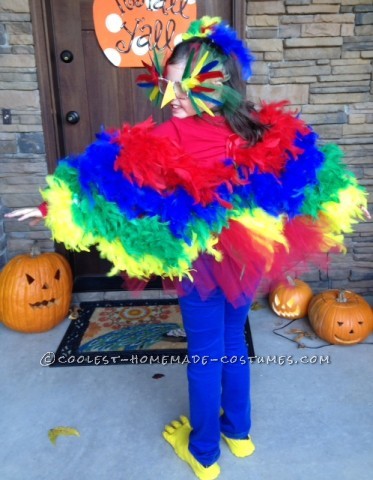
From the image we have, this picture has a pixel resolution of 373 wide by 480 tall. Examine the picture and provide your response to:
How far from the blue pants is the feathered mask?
0.63m

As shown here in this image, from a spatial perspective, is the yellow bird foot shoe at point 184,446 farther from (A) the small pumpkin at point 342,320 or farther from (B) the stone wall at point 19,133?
(B) the stone wall at point 19,133

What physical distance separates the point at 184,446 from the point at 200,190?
44.5 inches

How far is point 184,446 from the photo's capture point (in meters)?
1.92

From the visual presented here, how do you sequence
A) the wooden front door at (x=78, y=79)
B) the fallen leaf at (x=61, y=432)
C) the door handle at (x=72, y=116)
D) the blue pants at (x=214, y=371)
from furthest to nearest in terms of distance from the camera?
1. the door handle at (x=72, y=116)
2. the wooden front door at (x=78, y=79)
3. the fallen leaf at (x=61, y=432)
4. the blue pants at (x=214, y=371)

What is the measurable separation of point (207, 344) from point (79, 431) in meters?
0.85

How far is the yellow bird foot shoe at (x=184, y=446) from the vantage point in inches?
71.1

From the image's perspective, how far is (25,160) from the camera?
3.04 meters

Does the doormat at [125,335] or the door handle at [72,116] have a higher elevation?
the door handle at [72,116]

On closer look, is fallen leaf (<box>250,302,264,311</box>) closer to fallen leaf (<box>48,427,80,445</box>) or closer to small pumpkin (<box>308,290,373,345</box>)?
small pumpkin (<box>308,290,373,345</box>)

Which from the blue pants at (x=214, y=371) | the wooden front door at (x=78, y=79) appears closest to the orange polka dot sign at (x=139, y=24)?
the wooden front door at (x=78, y=79)

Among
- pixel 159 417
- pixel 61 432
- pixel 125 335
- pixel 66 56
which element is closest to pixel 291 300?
pixel 125 335

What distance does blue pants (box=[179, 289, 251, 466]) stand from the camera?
162 cm

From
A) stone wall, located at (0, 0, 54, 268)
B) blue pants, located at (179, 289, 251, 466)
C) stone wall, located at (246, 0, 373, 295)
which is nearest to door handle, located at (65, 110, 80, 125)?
stone wall, located at (0, 0, 54, 268)

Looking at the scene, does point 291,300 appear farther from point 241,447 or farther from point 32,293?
point 32,293
